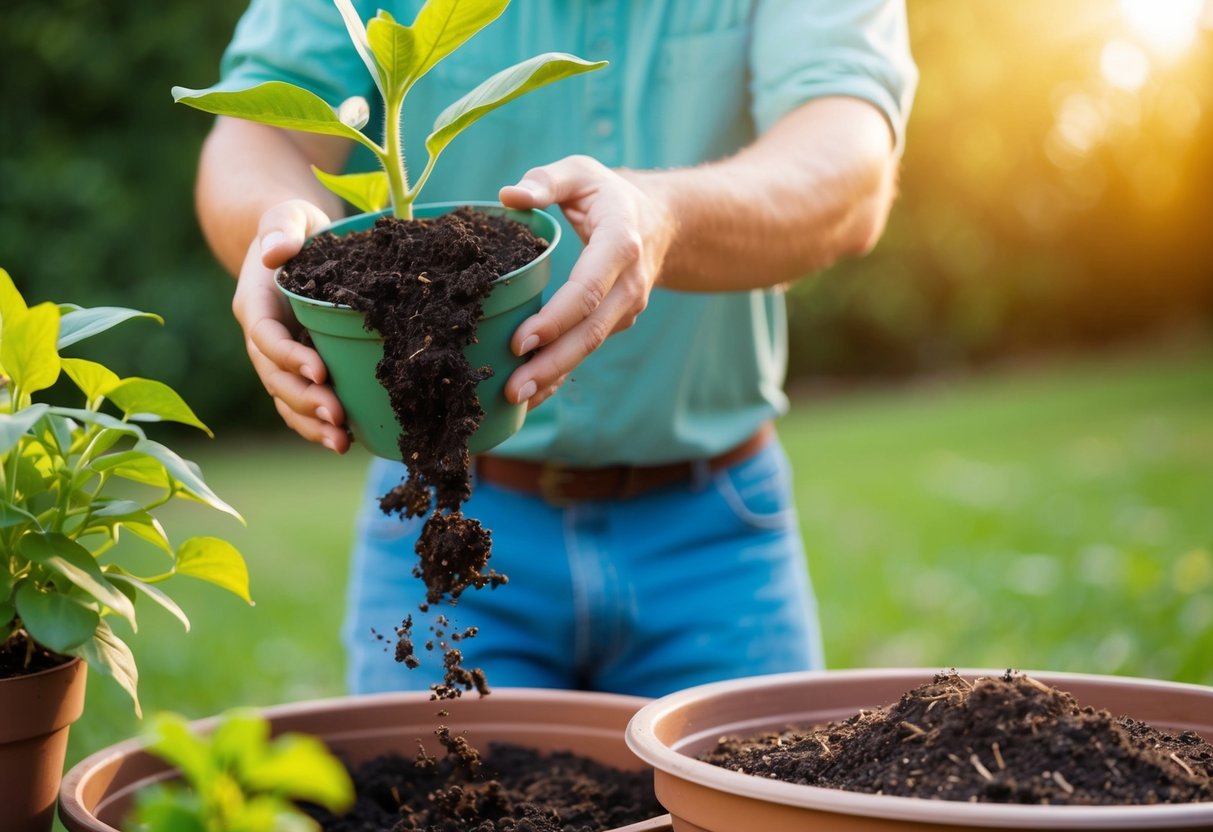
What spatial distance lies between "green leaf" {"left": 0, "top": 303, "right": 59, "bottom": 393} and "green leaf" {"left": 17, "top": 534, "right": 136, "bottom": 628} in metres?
0.13

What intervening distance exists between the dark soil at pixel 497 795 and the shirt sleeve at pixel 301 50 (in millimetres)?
1051

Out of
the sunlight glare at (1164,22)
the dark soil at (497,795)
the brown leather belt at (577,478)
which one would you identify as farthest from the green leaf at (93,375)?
the sunlight glare at (1164,22)

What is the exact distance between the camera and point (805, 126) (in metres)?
1.71

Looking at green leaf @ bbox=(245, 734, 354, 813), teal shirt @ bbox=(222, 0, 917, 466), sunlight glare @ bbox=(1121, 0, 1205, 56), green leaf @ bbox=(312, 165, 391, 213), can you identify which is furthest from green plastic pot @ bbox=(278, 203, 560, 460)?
sunlight glare @ bbox=(1121, 0, 1205, 56)

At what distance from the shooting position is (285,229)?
1.29 m

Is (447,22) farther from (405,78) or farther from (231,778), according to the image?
(231,778)

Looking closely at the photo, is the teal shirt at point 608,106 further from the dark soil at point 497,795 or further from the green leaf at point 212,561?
the green leaf at point 212,561

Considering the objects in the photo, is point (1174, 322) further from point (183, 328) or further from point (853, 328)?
point (183, 328)

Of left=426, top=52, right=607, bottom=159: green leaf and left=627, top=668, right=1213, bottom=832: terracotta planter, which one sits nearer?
left=627, top=668, right=1213, bottom=832: terracotta planter

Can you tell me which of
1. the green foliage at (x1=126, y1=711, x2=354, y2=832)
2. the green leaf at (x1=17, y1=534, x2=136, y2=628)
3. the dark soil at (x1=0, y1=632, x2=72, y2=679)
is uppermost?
the green foliage at (x1=126, y1=711, x2=354, y2=832)

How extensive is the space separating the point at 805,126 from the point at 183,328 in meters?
7.64

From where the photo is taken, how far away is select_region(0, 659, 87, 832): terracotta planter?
1.08 metres

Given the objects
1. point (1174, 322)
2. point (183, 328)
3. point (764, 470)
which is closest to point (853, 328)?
point (1174, 322)

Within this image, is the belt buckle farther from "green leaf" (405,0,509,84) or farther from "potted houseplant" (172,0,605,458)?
"green leaf" (405,0,509,84)
